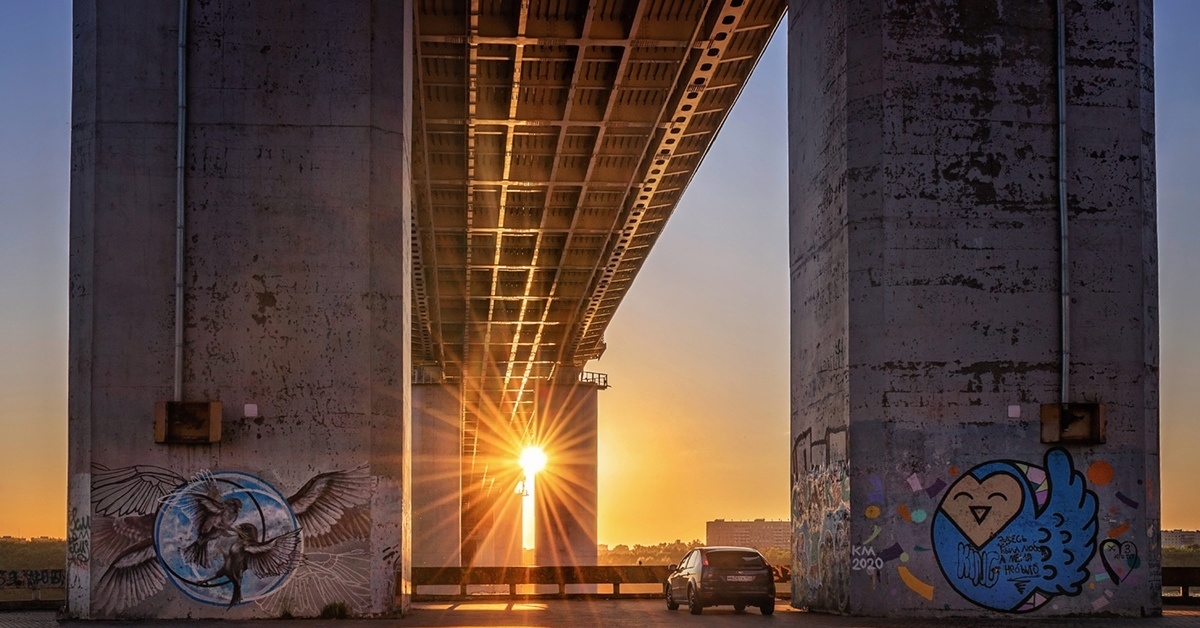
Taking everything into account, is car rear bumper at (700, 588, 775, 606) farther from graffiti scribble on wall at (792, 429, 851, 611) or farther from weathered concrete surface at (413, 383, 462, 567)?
weathered concrete surface at (413, 383, 462, 567)

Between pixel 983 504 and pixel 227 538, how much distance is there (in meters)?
10.8

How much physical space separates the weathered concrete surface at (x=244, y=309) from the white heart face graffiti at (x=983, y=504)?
807 cm

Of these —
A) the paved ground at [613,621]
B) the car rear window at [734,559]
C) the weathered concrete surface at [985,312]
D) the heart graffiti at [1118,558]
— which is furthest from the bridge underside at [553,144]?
the heart graffiti at [1118,558]

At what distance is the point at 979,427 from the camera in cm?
2002

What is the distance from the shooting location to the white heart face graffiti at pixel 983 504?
19750mm

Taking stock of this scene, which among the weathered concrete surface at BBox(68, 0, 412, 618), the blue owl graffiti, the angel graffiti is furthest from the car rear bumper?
the angel graffiti

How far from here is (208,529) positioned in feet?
63.7

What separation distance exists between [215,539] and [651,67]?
18776 mm

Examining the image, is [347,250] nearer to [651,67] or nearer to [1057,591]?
[1057,591]

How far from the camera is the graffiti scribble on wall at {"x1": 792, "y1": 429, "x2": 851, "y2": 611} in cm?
2031

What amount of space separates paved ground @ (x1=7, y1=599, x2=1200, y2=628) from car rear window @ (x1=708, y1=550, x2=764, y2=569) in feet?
2.84

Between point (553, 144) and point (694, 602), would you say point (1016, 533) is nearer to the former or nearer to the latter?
point (694, 602)

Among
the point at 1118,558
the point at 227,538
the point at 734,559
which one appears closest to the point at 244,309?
the point at 227,538

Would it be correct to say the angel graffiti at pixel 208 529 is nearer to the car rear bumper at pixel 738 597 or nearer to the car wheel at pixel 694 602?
the car rear bumper at pixel 738 597
